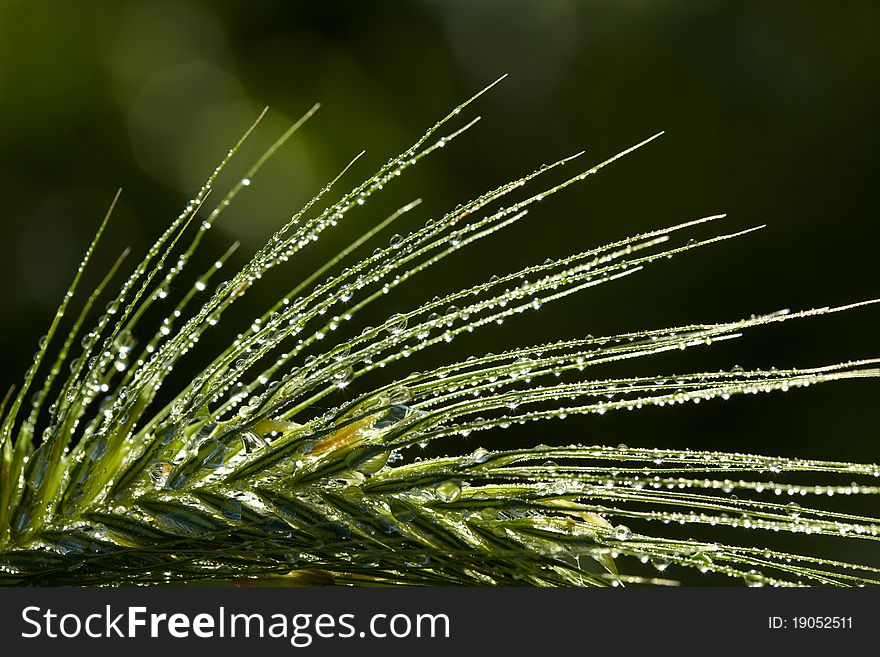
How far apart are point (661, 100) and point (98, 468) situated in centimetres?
289

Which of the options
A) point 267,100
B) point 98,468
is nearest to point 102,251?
point 267,100

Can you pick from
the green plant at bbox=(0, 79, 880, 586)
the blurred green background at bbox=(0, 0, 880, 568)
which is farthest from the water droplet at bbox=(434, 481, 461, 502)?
the blurred green background at bbox=(0, 0, 880, 568)

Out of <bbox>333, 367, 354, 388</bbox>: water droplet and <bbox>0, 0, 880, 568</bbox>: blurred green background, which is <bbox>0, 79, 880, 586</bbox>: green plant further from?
<bbox>0, 0, 880, 568</bbox>: blurred green background

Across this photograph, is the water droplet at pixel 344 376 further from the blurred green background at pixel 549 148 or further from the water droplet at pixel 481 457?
the blurred green background at pixel 549 148

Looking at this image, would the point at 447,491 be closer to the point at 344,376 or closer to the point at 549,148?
the point at 344,376

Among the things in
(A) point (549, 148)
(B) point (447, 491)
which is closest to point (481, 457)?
(B) point (447, 491)

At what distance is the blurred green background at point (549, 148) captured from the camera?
9.27 feet

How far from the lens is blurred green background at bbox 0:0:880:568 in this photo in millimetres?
2826

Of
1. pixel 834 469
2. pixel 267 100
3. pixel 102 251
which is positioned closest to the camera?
pixel 834 469

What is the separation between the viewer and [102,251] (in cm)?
267

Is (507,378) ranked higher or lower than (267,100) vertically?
lower

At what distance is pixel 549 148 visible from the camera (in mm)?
3031

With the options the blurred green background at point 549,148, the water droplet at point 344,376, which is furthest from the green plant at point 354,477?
the blurred green background at point 549,148

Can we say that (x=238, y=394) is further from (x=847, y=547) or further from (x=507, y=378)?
(x=847, y=547)
